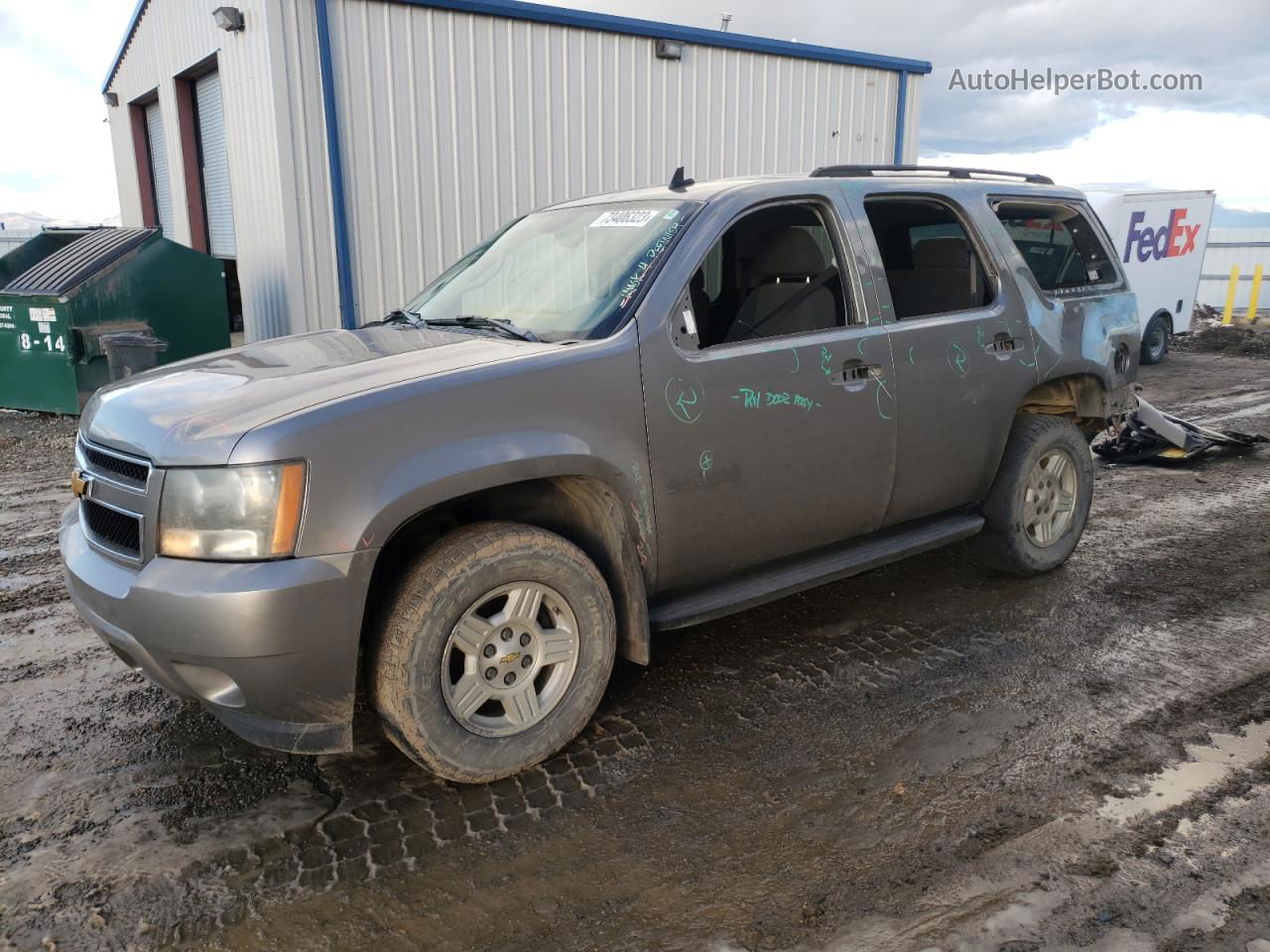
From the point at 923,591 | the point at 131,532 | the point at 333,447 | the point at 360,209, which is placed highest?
the point at 360,209

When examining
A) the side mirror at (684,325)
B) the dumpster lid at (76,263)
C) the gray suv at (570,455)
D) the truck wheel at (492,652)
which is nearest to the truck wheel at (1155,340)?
the gray suv at (570,455)

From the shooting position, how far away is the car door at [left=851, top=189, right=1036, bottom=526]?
4.02 metres

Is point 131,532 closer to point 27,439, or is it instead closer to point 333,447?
point 333,447

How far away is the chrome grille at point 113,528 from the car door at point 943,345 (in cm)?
284

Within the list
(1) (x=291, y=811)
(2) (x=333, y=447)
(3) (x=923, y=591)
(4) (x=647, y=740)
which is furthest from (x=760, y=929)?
(3) (x=923, y=591)

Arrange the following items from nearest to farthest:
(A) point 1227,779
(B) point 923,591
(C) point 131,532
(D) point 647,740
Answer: (C) point 131,532, (A) point 1227,779, (D) point 647,740, (B) point 923,591

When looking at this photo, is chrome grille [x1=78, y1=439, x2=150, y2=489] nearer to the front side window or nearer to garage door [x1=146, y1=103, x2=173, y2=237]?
the front side window

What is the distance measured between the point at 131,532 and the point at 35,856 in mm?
970

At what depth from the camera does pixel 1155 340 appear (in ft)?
46.2

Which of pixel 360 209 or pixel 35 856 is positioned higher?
pixel 360 209

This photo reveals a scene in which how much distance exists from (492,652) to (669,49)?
10.6 metres

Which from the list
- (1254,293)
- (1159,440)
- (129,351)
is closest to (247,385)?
(129,351)

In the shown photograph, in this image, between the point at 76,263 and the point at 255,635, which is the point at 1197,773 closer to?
the point at 255,635

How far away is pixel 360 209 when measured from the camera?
10.1 m
